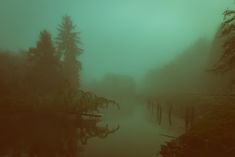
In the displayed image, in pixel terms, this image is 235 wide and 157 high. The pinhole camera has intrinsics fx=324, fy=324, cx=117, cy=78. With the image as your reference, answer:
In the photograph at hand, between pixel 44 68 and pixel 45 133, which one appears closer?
pixel 45 133

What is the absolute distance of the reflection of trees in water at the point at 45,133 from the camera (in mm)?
23953

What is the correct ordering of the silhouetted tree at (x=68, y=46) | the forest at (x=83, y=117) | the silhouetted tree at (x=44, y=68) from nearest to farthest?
the forest at (x=83, y=117)
the silhouetted tree at (x=44, y=68)
the silhouetted tree at (x=68, y=46)

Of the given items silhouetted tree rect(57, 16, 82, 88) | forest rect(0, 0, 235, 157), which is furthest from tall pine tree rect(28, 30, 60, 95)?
silhouetted tree rect(57, 16, 82, 88)

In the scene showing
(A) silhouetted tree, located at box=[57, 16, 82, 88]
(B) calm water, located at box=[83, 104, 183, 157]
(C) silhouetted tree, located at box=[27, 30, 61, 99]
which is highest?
(A) silhouetted tree, located at box=[57, 16, 82, 88]

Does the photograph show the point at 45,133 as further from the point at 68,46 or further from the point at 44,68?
the point at 68,46

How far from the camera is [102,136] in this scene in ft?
102

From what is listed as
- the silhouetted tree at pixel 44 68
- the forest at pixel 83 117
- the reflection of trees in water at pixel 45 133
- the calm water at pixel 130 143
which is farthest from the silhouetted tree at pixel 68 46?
the calm water at pixel 130 143

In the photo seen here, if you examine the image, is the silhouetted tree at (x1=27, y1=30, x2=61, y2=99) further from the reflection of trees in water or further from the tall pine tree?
the reflection of trees in water

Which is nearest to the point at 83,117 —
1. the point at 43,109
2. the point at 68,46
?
the point at 43,109

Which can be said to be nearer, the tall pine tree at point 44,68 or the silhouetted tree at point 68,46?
the tall pine tree at point 44,68

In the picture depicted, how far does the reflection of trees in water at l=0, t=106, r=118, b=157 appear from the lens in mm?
23953

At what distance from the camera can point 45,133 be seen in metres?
31.6

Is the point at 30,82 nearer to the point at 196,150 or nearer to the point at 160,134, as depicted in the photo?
the point at 160,134

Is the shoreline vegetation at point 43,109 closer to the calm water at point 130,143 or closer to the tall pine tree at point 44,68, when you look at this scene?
the tall pine tree at point 44,68
